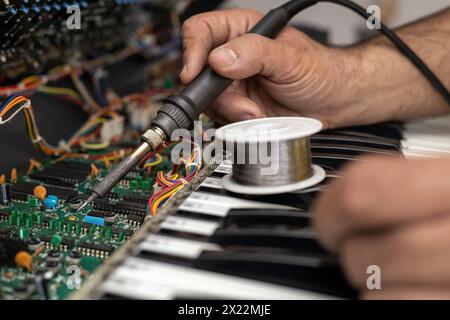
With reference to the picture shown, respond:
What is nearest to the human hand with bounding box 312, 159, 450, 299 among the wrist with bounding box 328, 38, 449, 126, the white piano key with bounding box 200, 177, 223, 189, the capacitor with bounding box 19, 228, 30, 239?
the white piano key with bounding box 200, 177, 223, 189

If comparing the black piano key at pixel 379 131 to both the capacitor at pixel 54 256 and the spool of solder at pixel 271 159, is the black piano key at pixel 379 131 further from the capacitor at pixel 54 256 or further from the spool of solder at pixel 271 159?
the capacitor at pixel 54 256

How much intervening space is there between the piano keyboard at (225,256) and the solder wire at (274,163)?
0.03 metres

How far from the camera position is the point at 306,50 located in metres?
1.36

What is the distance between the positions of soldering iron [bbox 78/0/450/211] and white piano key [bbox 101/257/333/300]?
0.31 m

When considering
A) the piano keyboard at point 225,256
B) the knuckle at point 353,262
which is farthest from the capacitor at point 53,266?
the knuckle at point 353,262

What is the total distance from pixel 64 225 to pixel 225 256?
41 cm

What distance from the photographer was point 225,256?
74cm

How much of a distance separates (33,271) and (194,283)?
309mm

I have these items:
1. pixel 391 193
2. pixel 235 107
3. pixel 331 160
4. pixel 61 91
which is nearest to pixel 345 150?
pixel 331 160

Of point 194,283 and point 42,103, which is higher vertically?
point 42,103

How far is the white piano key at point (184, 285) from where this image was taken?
2.22 ft

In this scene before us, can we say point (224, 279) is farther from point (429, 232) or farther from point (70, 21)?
point (70, 21)

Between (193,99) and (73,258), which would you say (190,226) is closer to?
(73,258)
